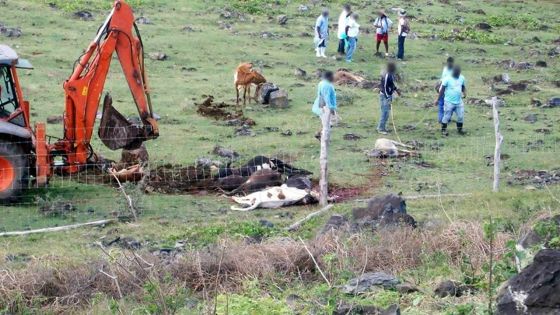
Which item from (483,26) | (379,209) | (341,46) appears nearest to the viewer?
(379,209)

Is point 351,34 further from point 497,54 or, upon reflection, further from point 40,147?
point 40,147

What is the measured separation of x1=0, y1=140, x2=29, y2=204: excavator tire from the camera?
13.9m

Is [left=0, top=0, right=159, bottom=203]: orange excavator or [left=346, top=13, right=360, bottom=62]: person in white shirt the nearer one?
[left=0, top=0, right=159, bottom=203]: orange excavator

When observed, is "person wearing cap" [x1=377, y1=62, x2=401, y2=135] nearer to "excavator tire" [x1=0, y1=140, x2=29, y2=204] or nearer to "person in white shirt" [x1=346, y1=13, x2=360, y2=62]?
"person in white shirt" [x1=346, y1=13, x2=360, y2=62]

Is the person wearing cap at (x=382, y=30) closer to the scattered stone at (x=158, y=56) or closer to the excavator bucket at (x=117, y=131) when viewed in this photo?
the scattered stone at (x=158, y=56)

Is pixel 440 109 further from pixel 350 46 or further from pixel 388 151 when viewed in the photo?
pixel 350 46

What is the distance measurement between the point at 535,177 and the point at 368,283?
A: 7.51 m

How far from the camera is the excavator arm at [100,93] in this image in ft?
49.6

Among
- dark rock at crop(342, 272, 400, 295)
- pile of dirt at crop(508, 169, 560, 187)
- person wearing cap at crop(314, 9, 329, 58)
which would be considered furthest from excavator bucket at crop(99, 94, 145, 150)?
person wearing cap at crop(314, 9, 329, 58)

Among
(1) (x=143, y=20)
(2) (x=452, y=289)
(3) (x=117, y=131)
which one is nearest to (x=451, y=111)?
(3) (x=117, y=131)

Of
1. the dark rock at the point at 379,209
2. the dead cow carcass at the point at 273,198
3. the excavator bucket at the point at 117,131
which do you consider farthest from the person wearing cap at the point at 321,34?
the dark rock at the point at 379,209

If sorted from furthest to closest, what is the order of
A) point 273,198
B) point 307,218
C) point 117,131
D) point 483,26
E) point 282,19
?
point 483,26, point 282,19, point 117,131, point 273,198, point 307,218

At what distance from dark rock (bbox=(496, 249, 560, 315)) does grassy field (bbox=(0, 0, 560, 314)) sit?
0.76 m

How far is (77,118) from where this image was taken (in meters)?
15.2
